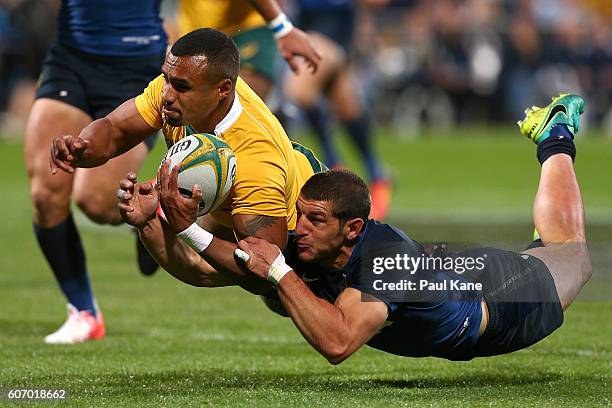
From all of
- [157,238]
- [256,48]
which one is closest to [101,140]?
[157,238]

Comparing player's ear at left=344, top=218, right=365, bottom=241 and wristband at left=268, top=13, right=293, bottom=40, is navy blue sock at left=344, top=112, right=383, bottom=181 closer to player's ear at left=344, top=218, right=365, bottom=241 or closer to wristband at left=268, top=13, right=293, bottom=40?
wristband at left=268, top=13, right=293, bottom=40

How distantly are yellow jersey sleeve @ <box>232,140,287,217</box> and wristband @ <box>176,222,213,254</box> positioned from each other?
0.69ft

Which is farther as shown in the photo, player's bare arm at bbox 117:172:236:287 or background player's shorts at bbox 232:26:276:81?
background player's shorts at bbox 232:26:276:81

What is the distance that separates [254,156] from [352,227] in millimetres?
558

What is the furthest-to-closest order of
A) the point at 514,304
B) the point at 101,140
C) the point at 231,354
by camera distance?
the point at 231,354 < the point at 101,140 < the point at 514,304

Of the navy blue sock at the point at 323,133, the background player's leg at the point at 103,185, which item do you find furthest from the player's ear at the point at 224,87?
the navy blue sock at the point at 323,133

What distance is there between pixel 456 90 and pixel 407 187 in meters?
11.9

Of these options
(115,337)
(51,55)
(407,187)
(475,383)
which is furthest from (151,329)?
(407,187)

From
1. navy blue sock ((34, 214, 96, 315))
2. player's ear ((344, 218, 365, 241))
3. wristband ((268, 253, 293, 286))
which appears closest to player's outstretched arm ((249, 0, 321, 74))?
navy blue sock ((34, 214, 96, 315))

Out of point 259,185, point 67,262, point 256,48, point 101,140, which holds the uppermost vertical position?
point 256,48

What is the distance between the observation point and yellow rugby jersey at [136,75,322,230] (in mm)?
6016

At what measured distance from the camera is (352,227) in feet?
19.6

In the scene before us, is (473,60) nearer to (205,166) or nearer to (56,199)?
(56,199)

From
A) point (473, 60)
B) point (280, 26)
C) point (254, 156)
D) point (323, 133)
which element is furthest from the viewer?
point (473, 60)
